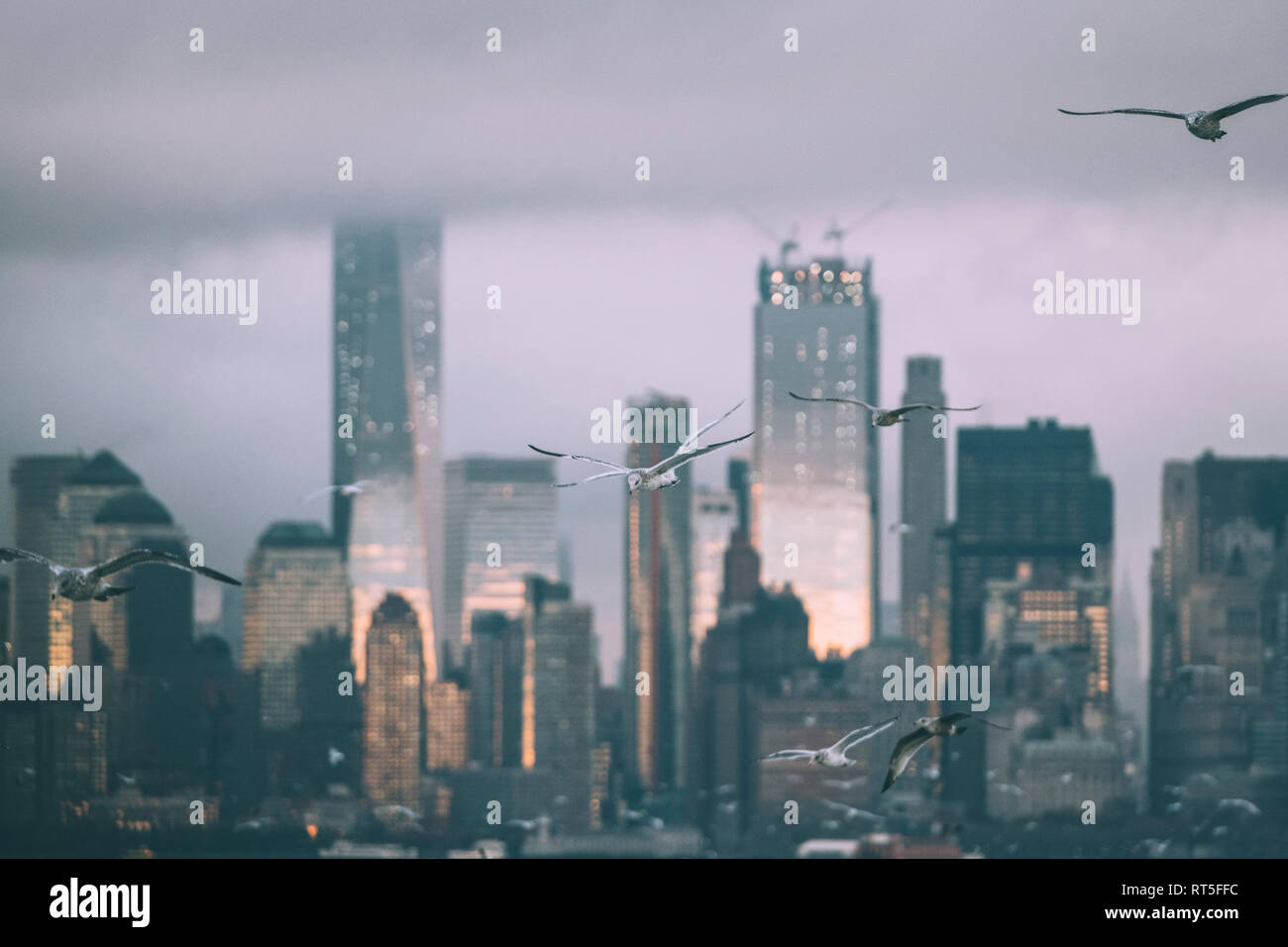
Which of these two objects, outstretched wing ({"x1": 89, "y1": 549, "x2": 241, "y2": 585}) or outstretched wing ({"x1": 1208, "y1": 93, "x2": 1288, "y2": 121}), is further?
outstretched wing ({"x1": 1208, "y1": 93, "x2": 1288, "y2": 121})

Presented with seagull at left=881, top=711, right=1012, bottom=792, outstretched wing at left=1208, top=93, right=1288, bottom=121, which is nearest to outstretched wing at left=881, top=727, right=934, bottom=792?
seagull at left=881, top=711, right=1012, bottom=792

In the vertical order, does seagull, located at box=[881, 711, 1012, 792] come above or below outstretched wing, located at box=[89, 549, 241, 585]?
below

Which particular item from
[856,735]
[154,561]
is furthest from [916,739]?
[154,561]

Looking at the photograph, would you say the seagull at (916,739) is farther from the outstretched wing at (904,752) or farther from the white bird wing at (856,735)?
the white bird wing at (856,735)

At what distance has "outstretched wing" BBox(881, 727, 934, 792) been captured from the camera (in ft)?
98.2

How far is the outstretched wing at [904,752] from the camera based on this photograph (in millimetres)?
29922

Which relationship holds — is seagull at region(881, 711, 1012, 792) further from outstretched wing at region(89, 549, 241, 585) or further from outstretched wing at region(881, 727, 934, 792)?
outstretched wing at region(89, 549, 241, 585)

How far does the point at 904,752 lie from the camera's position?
30.9 meters

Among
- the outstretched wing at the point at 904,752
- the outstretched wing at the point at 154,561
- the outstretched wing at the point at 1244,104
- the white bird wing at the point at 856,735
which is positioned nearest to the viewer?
the outstretched wing at the point at 154,561

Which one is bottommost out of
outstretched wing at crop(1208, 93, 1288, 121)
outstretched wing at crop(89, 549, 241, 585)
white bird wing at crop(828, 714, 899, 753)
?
white bird wing at crop(828, 714, 899, 753)

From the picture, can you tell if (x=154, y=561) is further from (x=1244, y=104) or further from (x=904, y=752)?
(x=1244, y=104)

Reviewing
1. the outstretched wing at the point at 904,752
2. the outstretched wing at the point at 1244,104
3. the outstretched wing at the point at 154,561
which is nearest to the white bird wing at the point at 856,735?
the outstretched wing at the point at 904,752
